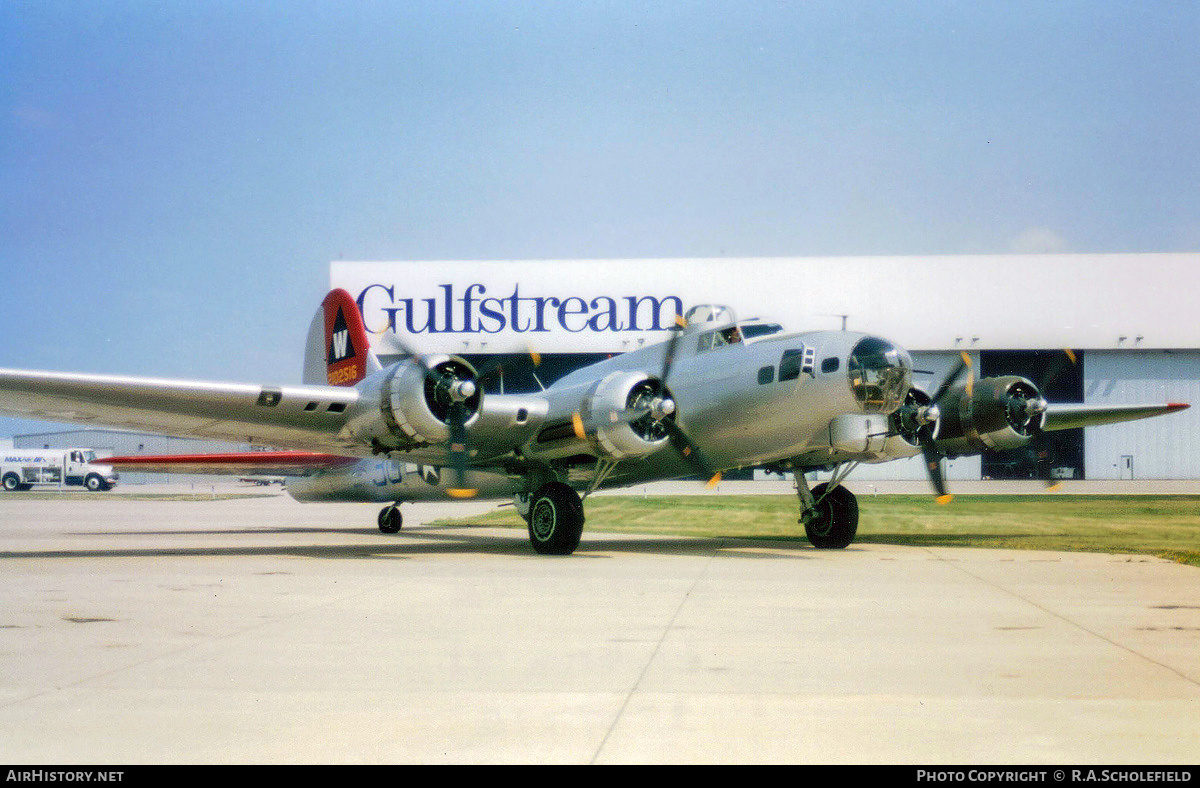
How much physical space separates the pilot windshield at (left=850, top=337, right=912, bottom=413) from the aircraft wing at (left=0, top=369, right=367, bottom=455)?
24.6ft

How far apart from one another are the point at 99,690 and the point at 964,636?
5872 mm

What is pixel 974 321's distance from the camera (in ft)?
165

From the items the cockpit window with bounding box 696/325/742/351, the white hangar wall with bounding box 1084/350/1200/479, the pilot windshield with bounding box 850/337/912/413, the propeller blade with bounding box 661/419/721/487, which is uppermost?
the cockpit window with bounding box 696/325/742/351

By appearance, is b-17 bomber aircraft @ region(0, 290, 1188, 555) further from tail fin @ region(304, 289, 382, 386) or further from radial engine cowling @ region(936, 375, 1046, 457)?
tail fin @ region(304, 289, 382, 386)

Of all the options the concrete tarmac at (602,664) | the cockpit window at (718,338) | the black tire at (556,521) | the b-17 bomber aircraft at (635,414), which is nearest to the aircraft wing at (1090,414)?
the b-17 bomber aircraft at (635,414)

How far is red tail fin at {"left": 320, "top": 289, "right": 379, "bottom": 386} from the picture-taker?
65.8 ft

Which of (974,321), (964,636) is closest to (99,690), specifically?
(964,636)

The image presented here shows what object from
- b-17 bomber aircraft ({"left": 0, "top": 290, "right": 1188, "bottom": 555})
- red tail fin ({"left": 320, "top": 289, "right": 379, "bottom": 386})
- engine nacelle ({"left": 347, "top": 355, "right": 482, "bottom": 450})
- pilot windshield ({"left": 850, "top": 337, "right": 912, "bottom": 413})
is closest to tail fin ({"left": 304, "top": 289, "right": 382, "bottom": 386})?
red tail fin ({"left": 320, "top": 289, "right": 379, "bottom": 386})

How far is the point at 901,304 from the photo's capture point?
50500 millimetres

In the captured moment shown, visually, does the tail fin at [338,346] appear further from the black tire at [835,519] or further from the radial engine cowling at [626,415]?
the black tire at [835,519]

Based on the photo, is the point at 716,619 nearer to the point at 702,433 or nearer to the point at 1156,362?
the point at 702,433

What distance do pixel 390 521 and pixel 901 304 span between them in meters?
34.3

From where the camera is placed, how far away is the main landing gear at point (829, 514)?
682 inches
